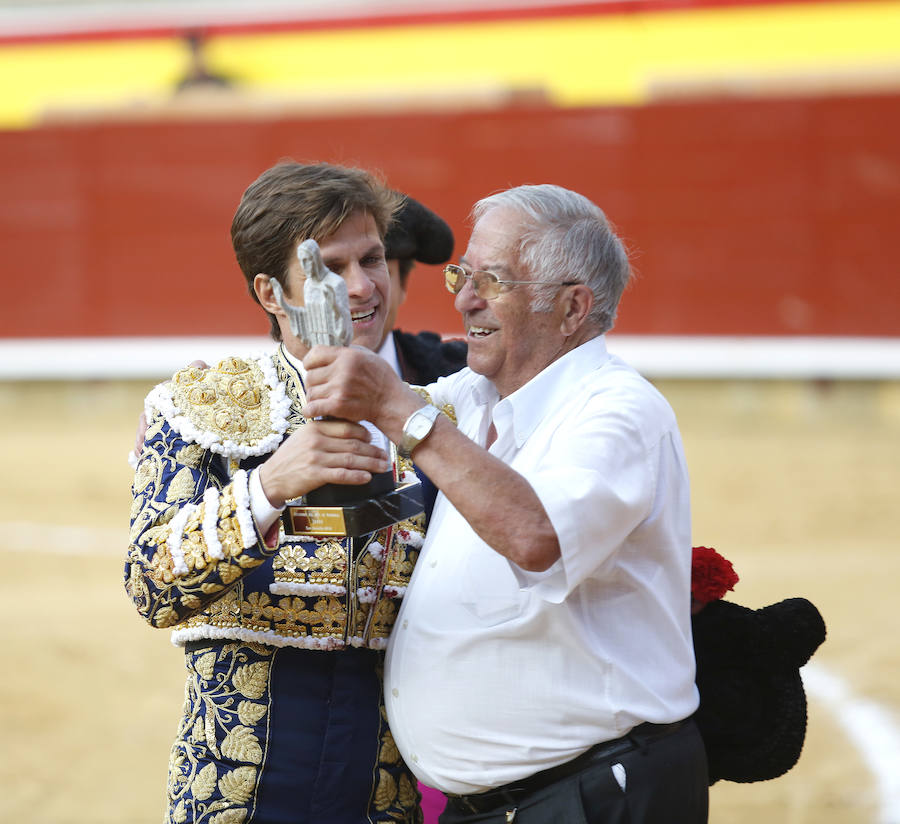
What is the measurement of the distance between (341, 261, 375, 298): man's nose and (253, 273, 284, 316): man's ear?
13cm

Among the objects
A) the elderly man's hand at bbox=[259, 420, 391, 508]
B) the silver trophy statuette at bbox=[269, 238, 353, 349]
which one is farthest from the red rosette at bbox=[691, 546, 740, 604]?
the silver trophy statuette at bbox=[269, 238, 353, 349]

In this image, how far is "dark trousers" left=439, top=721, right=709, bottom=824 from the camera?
6.25 feet

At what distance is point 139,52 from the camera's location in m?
12.9

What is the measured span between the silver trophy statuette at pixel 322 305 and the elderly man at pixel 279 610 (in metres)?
0.22

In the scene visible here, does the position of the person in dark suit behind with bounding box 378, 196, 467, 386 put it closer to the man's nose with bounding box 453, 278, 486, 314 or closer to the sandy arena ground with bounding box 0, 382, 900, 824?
the man's nose with bounding box 453, 278, 486, 314

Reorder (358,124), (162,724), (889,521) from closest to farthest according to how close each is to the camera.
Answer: (162,724) < (889,521) < (358,124)

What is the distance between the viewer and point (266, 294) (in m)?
2.21

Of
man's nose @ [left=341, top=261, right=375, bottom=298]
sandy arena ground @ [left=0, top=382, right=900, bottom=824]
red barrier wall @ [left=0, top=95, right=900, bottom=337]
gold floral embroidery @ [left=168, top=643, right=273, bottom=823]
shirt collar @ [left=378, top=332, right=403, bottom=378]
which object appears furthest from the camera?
red barrier wall @ [left=0, top=95, right=900, bottom=337]

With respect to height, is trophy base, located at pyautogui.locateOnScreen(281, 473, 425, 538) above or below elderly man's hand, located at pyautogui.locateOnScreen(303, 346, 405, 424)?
below

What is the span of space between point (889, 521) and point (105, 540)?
15.7ft

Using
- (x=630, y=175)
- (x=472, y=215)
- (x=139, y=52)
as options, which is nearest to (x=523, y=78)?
(x=630, y=175)

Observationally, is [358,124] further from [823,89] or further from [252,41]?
[823,89]

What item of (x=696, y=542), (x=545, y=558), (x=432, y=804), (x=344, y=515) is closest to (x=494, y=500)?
(x=545, y=558)

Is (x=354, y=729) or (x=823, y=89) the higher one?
A: (x=823, y=89)
